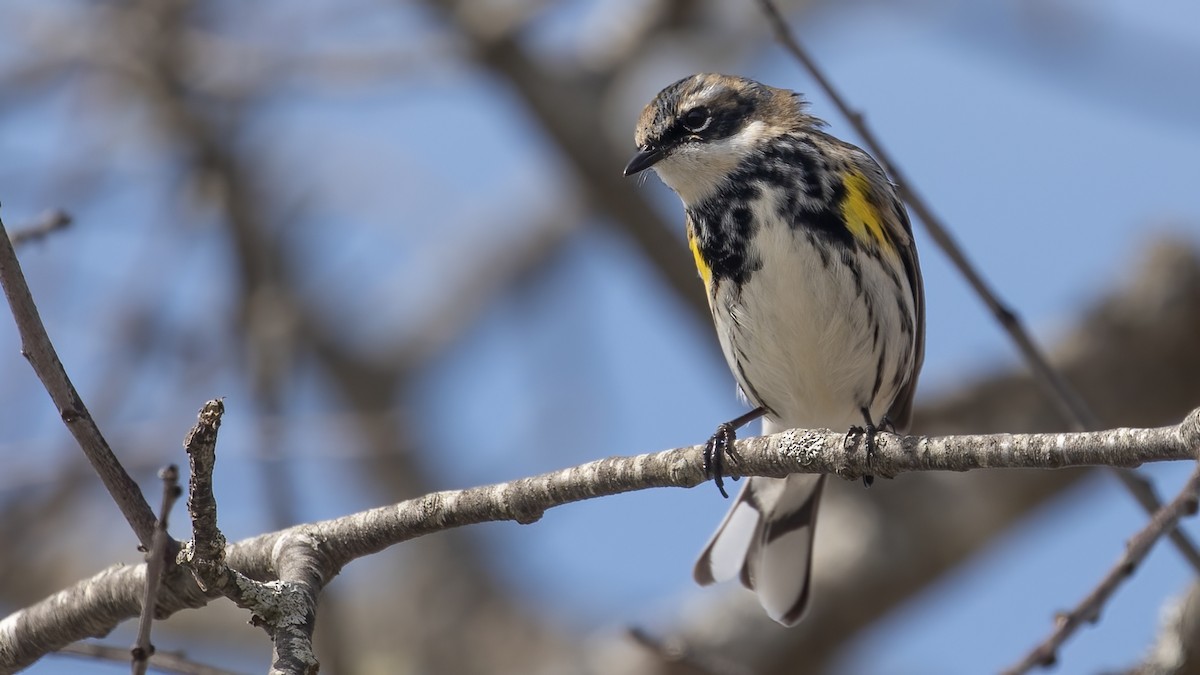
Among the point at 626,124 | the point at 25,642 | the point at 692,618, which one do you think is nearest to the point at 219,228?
the point at 626,124

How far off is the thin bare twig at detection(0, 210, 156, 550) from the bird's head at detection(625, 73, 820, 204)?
2510 mm

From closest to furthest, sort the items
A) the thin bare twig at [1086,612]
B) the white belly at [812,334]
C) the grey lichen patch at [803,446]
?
1. the thin bare twig at [1086,612]
2. the grey lichen patch at [803,446]
3. the white belly at [812,334]

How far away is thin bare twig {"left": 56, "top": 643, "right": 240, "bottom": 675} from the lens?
8.77 ft

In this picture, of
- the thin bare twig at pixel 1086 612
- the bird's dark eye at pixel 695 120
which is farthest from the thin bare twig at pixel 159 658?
the bird's dark eye at pixel 695 120

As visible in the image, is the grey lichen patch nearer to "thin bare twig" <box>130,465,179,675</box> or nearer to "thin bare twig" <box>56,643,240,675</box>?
"thin bare twig" <box>56,643,240,675</box>

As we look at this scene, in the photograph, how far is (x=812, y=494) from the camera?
5082mm

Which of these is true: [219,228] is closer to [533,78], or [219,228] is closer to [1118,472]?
[533,78]

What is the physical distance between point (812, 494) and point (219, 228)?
391 cm

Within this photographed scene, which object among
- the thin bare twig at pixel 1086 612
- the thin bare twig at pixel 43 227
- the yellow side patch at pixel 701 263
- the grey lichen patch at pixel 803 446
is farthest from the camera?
the yellow side patch at pixel 701 263

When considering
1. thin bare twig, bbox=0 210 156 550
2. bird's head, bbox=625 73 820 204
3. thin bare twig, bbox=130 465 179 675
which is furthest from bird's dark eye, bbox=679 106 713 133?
thin bare twig, bbox=130 465 179 675

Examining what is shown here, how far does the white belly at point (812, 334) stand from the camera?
13.9 ft

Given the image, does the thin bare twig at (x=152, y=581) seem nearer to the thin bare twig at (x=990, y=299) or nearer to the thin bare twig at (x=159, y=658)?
the thin bare twig at (x=159, y=658)

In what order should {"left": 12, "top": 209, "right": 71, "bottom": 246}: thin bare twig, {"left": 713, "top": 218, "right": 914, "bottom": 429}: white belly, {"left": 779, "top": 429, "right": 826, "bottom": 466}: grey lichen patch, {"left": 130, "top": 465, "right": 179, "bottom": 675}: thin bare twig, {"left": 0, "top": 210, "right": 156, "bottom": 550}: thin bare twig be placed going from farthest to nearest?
{"left": 713, "top": 218, "right": 914, "bottom": 429}: white belly → {"left": 12, "top": 209, "right": 71, "bottom": 246}: thin bare twig → {"left": 779, "top": 429, "right": 826, "bottom": 466}: grey lichen patch → {"left": 0, "top": 210, "right": 156, "bottom": 550}: thin bare twig → {"left": 130, "top": 465, "right": 179, "bottom": 675}: thin bare twig

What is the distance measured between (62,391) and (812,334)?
260cm
